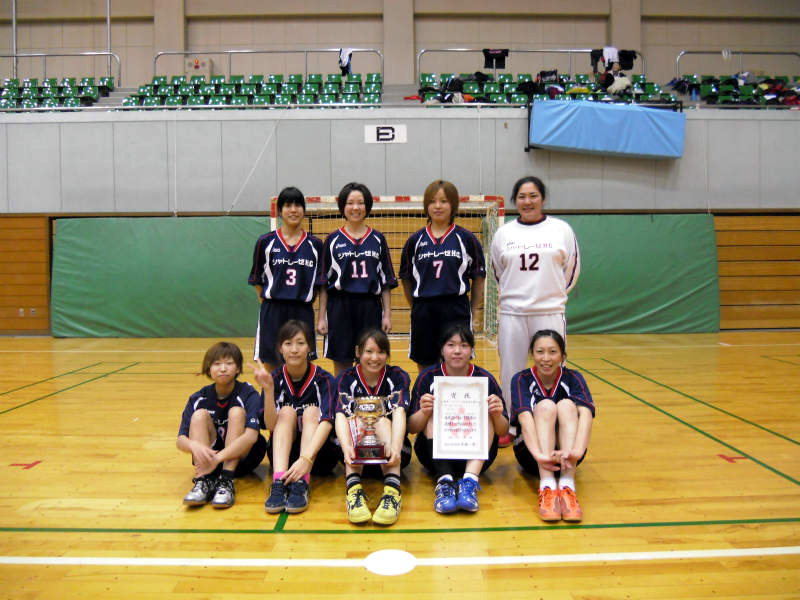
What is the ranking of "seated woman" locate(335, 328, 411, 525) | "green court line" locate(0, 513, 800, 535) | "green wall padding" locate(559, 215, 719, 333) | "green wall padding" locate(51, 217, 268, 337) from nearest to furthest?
"green court line" locate(0, 513, 800, 535) → "seated woman" locate(335, 328, 411, 525) → "green wall padding" locate(51, 217, 268, 337) → "green wall padding" locate(559, 215, 719, 333)

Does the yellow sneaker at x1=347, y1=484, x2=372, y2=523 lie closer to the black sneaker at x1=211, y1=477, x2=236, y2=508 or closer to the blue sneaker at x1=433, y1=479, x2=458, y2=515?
the blue sneaker at x1=433, y1=479, x2=458, y2=515

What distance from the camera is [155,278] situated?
10148 millimetres

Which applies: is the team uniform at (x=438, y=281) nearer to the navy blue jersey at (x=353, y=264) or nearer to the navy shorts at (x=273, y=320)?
the navy blue jersey at (x=353, y=264)

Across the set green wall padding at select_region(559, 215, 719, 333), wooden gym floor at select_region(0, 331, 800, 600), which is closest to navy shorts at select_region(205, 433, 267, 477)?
wooden gym floor at select_region(0, 331, 800, 600)

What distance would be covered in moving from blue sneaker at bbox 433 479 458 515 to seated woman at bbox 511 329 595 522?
41 centimetres

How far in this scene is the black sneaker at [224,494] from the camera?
9.23 feet

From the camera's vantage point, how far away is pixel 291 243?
3.73 meters

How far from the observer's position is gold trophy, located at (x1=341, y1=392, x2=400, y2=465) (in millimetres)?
2879

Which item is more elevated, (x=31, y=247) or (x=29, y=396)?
(x=31, y=247)

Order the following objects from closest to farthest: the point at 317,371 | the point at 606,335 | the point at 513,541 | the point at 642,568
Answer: the point at 642,568 → the point at 513,541 → the point at 317,371 → the point at 606,335

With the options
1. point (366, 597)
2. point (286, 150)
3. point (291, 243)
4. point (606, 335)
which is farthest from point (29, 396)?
point (606, 335)

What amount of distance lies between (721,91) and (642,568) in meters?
12.2

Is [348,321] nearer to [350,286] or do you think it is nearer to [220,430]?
[350,286]

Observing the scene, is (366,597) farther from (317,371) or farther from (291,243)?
(291,243)
